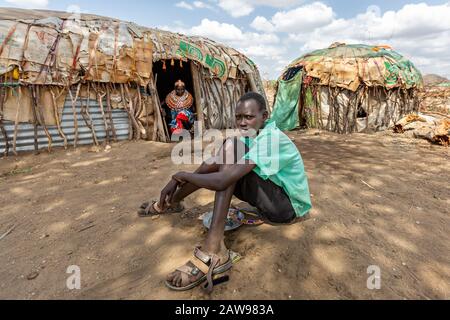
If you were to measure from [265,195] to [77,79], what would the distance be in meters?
4.17

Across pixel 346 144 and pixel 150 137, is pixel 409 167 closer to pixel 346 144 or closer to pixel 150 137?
pixel 346 144

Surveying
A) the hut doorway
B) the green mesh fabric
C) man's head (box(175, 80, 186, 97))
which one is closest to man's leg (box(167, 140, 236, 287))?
man's head (box(175, 80, 186, 97))

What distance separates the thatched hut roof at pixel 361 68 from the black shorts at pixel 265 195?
20.5 feet

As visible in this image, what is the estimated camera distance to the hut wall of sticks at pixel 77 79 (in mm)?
4262

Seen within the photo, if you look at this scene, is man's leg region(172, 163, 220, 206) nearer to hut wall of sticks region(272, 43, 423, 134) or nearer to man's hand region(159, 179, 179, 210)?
man's hand region(159, 179, 179, 210)

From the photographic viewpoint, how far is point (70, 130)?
4.76 m

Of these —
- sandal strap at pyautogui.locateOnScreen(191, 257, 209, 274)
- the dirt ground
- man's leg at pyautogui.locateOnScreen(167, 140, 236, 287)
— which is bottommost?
the dirt ground

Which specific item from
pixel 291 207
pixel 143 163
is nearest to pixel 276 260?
pixel 291 207

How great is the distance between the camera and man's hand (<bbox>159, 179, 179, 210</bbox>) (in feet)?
6.63

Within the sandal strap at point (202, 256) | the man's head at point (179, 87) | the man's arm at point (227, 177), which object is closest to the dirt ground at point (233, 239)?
the sandal strap at point (202, 256)

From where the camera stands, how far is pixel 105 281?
5.29 ft

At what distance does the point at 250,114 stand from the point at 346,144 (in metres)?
4.74

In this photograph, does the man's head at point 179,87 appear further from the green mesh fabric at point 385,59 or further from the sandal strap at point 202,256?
the sandal strap at point 202,256

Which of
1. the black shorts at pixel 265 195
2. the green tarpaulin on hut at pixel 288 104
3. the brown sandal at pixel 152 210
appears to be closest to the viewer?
the black shorts at pixel 265 195
